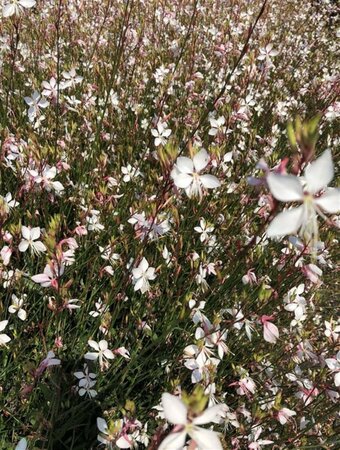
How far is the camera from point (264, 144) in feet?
10.6

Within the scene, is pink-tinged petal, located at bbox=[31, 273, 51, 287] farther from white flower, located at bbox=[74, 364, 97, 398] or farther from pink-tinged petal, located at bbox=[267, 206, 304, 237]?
pink-tinged petal, located at bbox=[267, 206, 304, 237]

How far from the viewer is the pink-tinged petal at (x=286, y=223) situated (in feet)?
2.09

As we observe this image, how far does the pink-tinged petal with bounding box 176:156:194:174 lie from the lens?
1121 mm

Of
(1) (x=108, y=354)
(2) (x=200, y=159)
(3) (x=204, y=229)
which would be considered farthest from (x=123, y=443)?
(3) (x=204, y=229)

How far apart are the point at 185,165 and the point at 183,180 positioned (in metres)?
0.04

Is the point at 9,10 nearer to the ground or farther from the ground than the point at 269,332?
farther from the ground

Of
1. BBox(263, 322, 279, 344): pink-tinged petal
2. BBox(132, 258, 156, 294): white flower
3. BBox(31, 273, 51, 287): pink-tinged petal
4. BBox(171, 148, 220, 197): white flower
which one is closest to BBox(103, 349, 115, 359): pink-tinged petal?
BBox(132, 258, 156, 294): white flower

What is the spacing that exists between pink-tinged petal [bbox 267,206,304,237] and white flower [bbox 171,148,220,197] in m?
0.48

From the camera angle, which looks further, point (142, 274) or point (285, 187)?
point (142, 274)

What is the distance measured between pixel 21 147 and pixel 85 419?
1.38 meters

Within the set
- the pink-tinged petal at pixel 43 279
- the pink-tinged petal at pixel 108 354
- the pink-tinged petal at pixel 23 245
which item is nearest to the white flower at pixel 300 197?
the pink-tinged petal at pixel 43 279

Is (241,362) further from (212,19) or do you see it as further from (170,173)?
(212,19)

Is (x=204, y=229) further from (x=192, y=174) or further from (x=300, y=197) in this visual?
(x=300, y=197)

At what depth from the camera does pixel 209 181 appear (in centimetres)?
118
